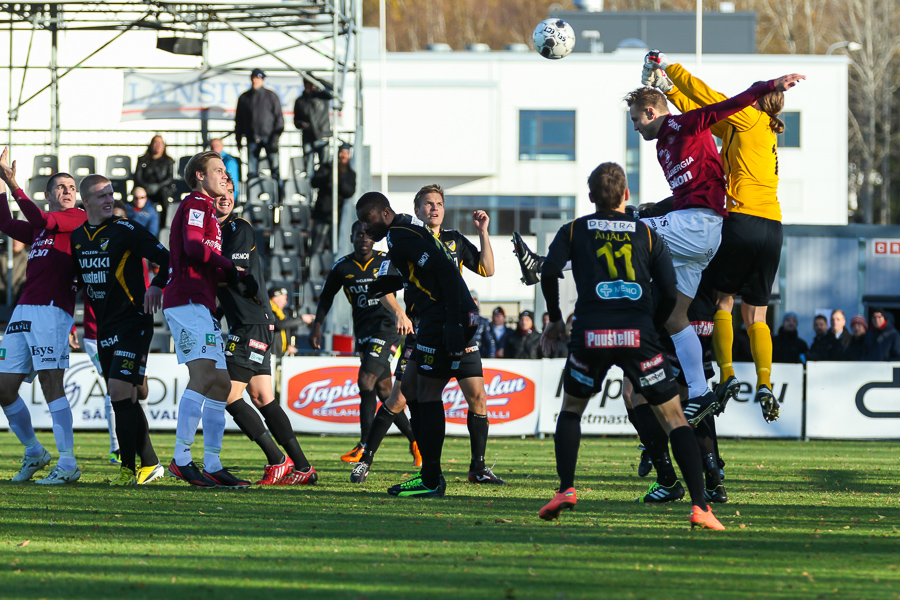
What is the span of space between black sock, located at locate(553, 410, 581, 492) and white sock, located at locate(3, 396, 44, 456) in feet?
14.8

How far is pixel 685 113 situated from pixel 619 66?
3247 centimetres

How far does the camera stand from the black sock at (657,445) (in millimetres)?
7410

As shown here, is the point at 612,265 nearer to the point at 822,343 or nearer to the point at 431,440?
the point at 431,440

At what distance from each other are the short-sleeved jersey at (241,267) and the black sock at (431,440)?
1.75m

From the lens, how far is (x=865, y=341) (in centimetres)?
1728

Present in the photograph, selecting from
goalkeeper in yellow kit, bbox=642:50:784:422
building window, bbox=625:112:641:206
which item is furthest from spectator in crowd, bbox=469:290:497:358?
building window, bbox=625:112:641:206

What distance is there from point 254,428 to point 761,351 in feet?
12.4

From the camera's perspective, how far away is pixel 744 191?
7578 millimetres

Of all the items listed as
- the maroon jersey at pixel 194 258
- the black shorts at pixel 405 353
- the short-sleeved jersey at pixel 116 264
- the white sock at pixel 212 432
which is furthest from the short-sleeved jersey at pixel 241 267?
the black shorts at pixel 405 353

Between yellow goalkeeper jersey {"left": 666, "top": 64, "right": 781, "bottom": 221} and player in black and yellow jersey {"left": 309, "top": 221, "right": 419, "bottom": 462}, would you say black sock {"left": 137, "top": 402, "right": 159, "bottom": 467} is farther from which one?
yellow goalkeeper jersey {"left": 666, "top": 64, "right": 781, "bottom": 221}

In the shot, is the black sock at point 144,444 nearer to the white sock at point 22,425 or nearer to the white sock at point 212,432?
the white sock at point 212,432

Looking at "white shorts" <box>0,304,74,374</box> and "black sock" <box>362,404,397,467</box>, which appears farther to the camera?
"black sock" <box>362,404,397,467</box>

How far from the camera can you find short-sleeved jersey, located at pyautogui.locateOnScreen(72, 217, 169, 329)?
26.8 ft

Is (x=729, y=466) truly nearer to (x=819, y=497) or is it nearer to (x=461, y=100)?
(x=819, y=497)
